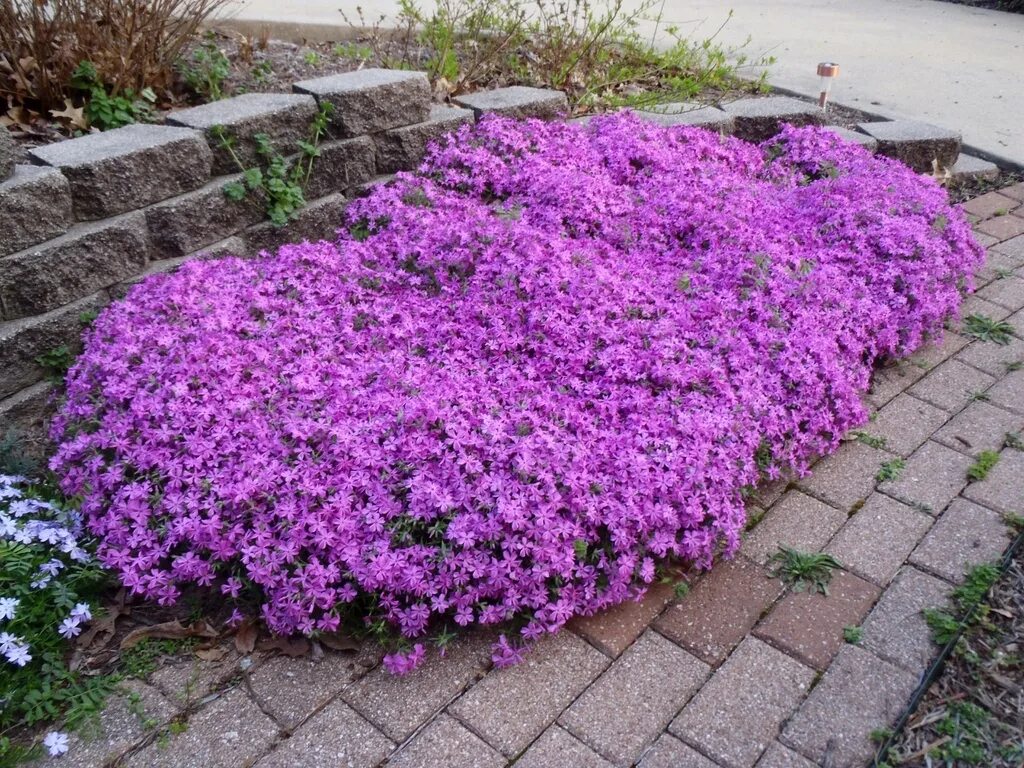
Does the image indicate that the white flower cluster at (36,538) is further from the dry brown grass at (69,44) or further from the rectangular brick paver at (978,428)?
the rectangular brick paver at (978,428)

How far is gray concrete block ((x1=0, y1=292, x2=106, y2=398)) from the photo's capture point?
9.57ft

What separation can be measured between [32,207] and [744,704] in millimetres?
2608

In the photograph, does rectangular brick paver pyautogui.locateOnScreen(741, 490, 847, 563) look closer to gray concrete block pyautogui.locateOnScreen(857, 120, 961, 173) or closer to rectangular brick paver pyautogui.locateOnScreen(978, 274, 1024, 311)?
rectangular brick paver pyautogui.locateOnScreen(978, 274, 1024, 311)

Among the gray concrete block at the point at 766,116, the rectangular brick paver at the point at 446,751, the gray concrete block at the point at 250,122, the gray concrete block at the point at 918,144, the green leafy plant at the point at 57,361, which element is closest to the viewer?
the rectangular brick paver at the point at 446,751

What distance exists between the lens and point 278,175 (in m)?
3.59

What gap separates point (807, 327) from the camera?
327cm

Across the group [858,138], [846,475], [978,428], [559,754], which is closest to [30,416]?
[559,754]

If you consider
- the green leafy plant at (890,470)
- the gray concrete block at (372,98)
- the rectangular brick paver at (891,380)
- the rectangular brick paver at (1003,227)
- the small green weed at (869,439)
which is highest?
the gray concrete block at (372,98)

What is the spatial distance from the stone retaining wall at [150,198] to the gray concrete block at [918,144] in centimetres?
273

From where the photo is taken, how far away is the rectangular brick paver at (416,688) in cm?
219

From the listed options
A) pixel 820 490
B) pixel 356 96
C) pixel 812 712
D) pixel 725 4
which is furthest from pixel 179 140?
pixel 725 4

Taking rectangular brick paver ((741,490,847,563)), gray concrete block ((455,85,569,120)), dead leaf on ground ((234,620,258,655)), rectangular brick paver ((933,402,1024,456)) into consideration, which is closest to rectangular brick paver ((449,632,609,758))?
dead leaf on ground ((234,620,258,655))

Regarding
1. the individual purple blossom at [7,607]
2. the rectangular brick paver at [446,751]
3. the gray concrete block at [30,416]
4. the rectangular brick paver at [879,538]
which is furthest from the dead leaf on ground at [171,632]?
the rectangular brick paver at [879,538]

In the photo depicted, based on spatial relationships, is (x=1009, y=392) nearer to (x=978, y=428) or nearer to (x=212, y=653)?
(x=978, y=428)
